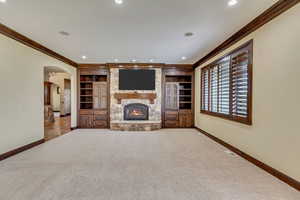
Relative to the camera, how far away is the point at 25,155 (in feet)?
12.5

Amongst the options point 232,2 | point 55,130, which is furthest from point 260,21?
point 55,130

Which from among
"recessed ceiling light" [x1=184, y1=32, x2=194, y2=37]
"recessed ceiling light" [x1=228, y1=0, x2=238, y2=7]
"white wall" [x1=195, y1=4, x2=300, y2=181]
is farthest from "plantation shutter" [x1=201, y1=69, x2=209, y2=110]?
"recessed ceiling light" [x1=228, y1=0, x2=238, y2=7]

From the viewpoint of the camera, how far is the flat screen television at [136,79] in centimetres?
727

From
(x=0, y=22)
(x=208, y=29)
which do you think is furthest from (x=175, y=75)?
(x=0, y=22)

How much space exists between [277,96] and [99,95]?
6.34m

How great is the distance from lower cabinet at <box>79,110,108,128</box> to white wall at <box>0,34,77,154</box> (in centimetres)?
243

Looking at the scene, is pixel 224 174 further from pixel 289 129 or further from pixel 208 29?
pixel 208 29

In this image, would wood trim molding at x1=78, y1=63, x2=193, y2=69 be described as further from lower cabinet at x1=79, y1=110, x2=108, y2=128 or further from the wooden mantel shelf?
lower cabinet at x1=79, y1=110, x2=108, y2=128

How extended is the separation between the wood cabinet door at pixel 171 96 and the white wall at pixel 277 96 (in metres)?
3.89

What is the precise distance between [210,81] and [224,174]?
347 centimetres

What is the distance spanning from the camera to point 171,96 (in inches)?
294

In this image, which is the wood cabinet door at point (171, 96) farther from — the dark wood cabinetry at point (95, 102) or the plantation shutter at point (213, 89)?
the dark wood cabinetry at point (95, 102)

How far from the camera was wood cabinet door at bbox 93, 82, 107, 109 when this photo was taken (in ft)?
24.2

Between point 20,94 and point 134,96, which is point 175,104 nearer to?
point 134,96
